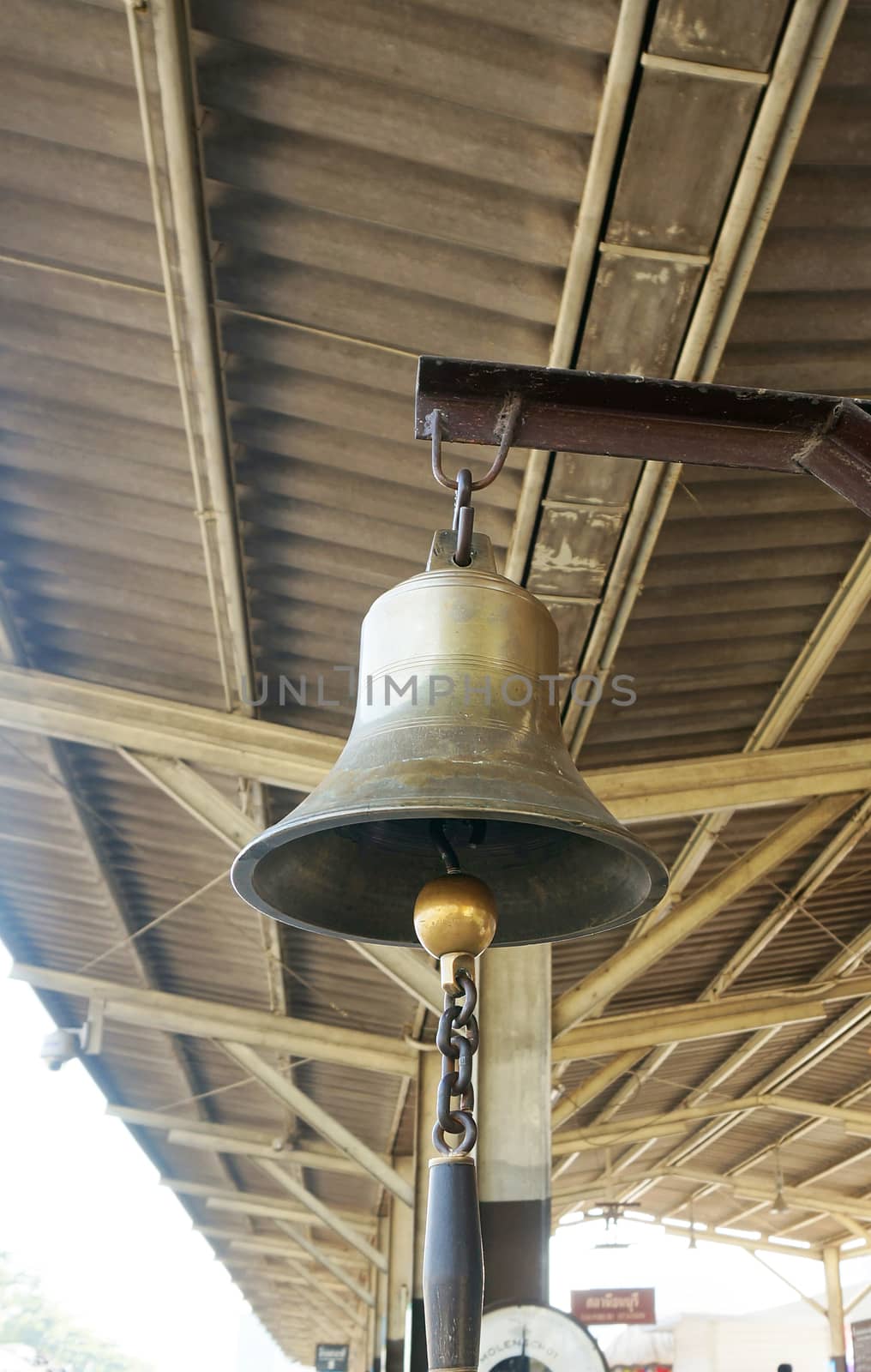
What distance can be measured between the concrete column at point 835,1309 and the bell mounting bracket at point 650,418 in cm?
2323

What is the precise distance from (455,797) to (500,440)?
588 mm

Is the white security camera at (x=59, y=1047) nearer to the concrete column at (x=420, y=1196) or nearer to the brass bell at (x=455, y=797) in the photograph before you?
the concrete column at (x=420, y=1196)

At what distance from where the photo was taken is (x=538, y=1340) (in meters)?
4.69

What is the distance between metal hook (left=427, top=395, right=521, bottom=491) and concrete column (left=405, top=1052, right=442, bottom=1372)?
4.00 meters

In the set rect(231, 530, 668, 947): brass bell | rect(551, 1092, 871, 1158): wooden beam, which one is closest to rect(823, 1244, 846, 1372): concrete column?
rect(551, 1092, 871, 1158): wooden beam

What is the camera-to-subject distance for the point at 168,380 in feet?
14.7

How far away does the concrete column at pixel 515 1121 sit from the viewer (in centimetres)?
537

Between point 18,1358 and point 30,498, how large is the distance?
35169 millimetres

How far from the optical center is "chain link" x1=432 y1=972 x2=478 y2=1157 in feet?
4.95

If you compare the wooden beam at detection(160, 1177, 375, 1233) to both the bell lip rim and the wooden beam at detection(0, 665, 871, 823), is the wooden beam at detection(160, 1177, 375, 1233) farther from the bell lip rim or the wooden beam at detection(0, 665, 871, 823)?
the bell lip rim

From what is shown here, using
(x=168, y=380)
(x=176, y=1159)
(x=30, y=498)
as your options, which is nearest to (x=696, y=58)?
(x=168, y=380)


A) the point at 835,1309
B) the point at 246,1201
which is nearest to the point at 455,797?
the point at 246,1201

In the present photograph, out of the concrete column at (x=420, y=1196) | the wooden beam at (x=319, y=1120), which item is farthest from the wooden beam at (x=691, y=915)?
the wooden beam at (x=319, y=1120)

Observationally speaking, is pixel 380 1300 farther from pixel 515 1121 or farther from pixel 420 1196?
pixel 515 1121
